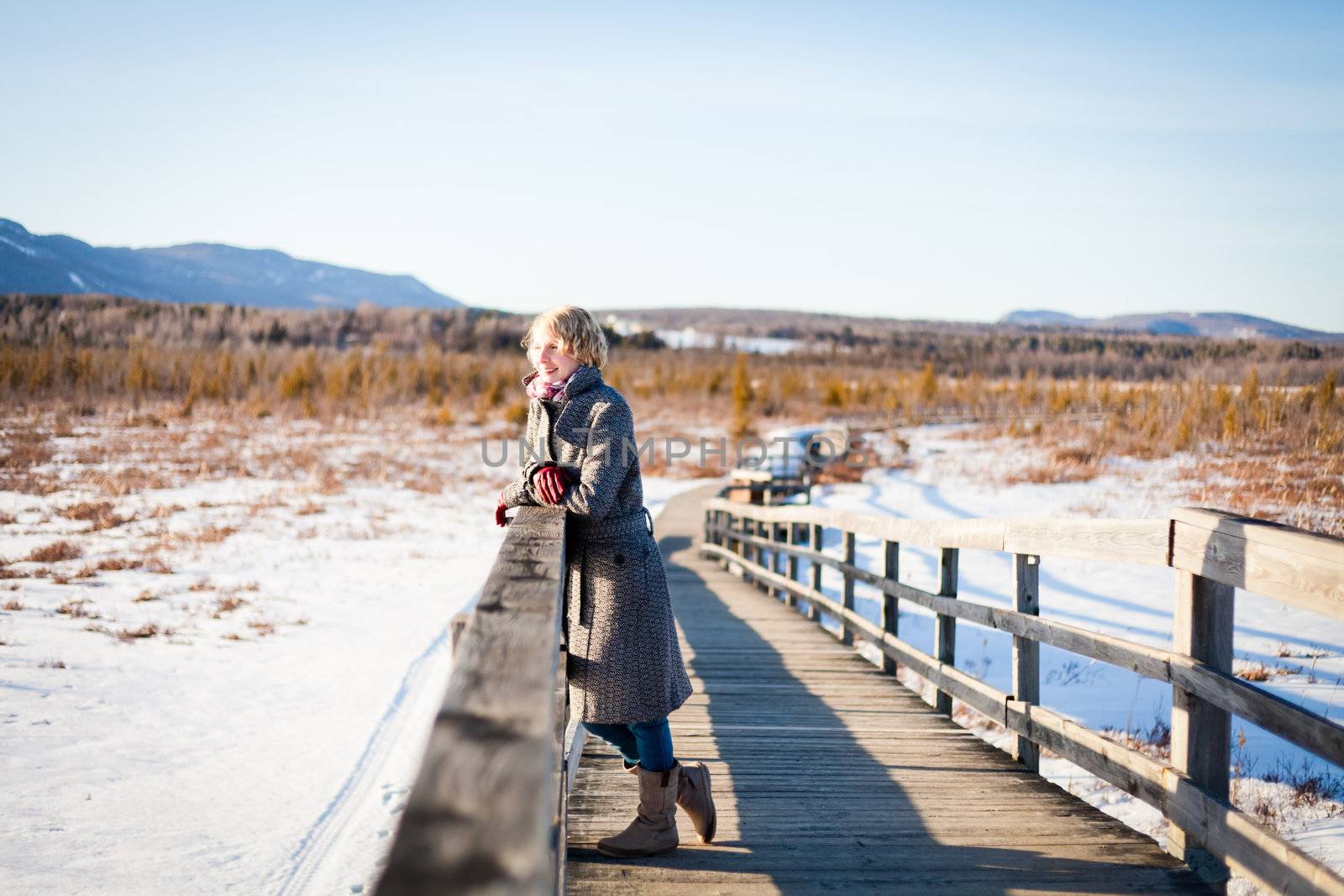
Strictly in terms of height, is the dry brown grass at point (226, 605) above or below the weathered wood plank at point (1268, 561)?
below

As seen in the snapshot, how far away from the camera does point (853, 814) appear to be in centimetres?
315

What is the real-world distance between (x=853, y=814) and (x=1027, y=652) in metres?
1.05

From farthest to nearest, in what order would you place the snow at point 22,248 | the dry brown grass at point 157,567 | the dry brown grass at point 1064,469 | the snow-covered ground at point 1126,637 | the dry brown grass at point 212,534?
the snow at point 22,248 < the dry brown grass at point 1064,469 < the dry brown grass at point 212,534 < the dry brown grass at point 157,567 < the snow-covered ground at point 1126,637

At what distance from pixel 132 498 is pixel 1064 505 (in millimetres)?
17213

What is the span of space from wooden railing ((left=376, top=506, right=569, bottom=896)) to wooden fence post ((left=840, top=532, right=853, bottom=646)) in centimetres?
509

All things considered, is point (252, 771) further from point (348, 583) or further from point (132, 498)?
point (132, 498)

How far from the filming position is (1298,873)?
2049 millimetres

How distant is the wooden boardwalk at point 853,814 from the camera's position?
2584 millimetres

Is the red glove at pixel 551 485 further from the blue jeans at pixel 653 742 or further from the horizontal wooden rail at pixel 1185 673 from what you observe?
the horizontal wooden rail at pixel 1185 673

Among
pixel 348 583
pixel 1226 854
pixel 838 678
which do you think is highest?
pixel 1226 854

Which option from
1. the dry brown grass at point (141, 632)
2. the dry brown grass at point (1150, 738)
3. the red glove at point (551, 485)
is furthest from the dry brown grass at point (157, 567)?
the dry brown grass at point (1150, 738)

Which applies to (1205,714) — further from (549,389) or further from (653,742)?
(549,389)

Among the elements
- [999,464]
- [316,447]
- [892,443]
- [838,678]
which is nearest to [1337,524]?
[838,678]

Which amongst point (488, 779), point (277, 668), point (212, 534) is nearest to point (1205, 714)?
point (488, 779)
